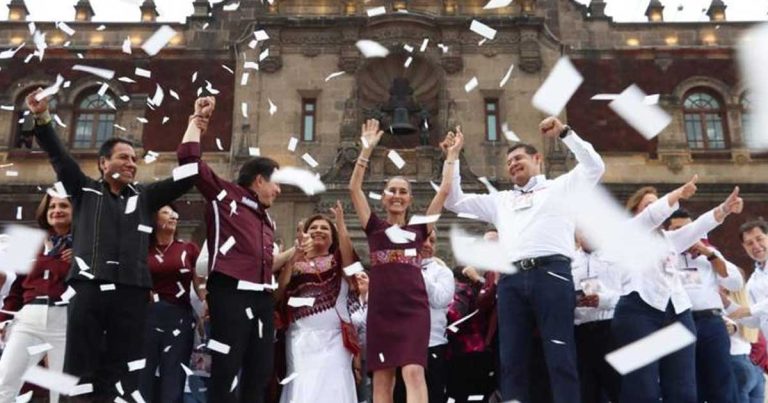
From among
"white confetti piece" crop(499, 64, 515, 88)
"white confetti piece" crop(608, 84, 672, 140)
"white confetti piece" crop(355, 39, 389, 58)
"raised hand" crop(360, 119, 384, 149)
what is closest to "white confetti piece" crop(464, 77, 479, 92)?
"white confetti piece" crop(499, 64, 515, 88)

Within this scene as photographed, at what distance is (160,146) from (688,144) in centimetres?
1229

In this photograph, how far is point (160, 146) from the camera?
16000 millimetres

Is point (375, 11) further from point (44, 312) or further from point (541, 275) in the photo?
point (541, 275)

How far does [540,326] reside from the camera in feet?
14.0

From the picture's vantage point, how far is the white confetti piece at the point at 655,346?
4438mm

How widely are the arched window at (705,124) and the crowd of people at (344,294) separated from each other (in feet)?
37.8

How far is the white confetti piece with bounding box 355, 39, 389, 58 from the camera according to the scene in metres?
16.0

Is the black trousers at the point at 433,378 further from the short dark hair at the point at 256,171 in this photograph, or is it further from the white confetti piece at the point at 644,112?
the white confetti piece at the point at 644,112

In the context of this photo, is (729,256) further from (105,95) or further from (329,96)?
(105,95)

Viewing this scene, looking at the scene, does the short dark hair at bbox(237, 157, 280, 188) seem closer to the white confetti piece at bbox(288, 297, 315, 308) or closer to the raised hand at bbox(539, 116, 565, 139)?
the white confetti piece at bbox(288, 297, 315, 308)

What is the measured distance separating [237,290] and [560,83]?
10.4 m

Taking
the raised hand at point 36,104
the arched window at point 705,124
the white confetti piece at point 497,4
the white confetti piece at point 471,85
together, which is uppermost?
the white confetti piece at point 497,4

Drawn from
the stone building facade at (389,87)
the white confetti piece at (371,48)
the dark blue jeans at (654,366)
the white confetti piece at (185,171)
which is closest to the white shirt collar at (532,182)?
the dark blue jeans at (654,366)

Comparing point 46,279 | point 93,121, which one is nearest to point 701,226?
point 46,279
